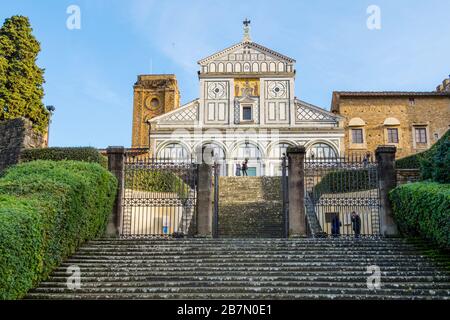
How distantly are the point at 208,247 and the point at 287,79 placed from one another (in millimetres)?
29306

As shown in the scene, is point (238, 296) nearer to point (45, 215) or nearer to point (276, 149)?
point (45, 215)

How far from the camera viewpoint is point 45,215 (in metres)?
10.7

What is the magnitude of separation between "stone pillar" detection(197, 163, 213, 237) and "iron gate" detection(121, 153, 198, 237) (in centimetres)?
44

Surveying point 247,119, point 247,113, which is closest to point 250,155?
point 247,119

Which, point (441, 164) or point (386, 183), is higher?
point (441, 164)

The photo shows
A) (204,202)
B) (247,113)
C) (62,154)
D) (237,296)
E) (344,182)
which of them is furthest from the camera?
(247,113)

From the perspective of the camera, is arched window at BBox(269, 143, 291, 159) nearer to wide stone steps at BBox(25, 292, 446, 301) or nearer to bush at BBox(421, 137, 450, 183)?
bush at BBox(421, 137, 450, 183)

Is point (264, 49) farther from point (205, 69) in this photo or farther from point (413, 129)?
point (413, 129)

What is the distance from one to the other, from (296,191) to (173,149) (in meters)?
24.0

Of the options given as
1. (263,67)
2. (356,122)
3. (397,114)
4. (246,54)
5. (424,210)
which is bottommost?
(424,210)

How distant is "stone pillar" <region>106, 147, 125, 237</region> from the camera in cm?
1548

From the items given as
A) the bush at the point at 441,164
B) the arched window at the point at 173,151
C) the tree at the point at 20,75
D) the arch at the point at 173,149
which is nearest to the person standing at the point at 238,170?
the arch at the point at 173,149

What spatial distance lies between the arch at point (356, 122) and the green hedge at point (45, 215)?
95.9 feet
